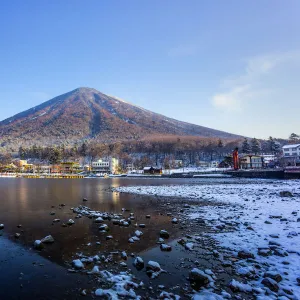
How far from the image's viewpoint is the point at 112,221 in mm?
13555

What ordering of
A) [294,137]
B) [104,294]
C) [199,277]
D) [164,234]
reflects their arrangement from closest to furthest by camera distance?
[104,294]
[199,277]
[164,234]
[294,137]

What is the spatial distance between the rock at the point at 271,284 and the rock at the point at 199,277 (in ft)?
4.71

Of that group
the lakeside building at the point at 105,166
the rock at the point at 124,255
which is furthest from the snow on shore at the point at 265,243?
the lakeside building at the point at 105,166

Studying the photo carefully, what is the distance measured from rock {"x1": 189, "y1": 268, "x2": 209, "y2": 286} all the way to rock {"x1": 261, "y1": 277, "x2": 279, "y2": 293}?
1.44 metres

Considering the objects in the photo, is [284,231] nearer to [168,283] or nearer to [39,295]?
[168,283]

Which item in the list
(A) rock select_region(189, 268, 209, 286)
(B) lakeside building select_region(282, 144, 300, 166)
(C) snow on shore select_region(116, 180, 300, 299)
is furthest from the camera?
(B) lakeside building select_region(282, 144, 300, 166)

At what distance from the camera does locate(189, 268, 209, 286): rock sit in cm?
636

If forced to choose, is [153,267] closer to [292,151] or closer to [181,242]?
[181,242]

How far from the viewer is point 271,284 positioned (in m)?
6.07

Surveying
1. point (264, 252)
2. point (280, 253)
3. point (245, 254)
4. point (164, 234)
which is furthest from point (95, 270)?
point (280, 253)

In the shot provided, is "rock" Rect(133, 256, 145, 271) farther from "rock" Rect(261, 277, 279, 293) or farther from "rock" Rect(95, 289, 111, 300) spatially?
"rock" Rect(261, 277, 279, 293)

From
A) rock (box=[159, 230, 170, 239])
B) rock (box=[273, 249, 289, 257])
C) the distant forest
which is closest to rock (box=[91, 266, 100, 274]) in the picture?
rock (box=[159, 230, 170, 239])

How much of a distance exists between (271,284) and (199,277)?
1756 millimetres

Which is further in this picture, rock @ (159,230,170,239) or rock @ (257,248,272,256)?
rock @ (159,230,170,239)
